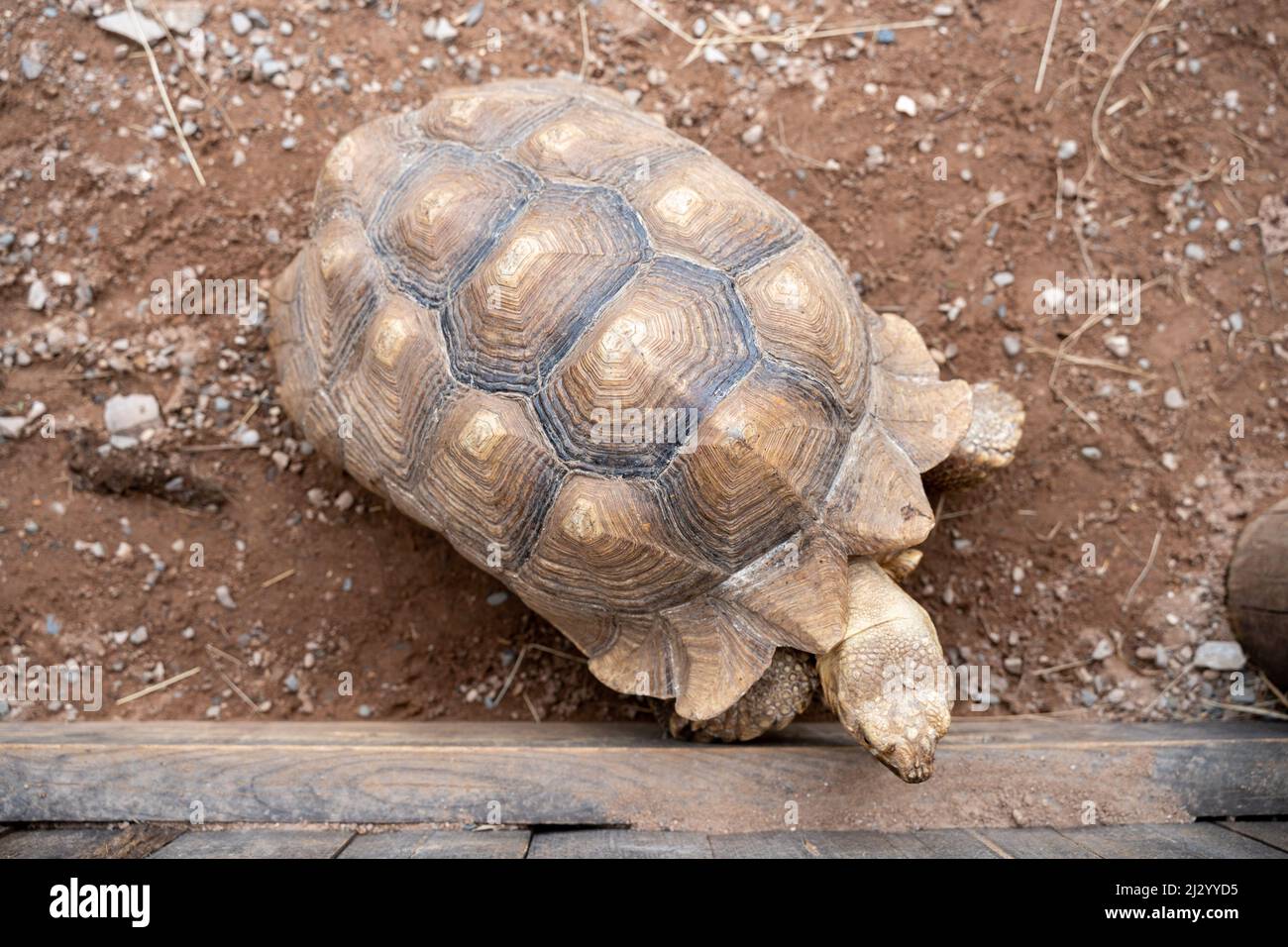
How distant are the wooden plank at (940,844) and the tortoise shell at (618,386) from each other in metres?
0.51

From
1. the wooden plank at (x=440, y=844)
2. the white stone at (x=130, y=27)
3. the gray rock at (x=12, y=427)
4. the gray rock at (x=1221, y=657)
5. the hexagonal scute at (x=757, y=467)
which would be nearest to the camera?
the wooden plank at (x=440, y=844)

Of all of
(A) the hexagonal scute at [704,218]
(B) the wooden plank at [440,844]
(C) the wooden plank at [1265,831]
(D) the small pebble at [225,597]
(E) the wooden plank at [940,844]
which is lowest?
(D) the small pebble at [225,597]

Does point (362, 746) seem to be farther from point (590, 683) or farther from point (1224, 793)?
point (1224, 793)

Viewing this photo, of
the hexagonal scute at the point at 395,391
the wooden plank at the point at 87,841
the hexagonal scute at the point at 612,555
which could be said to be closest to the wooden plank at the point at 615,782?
the wooden plank at the point at 87,841

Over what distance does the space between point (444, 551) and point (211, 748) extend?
1.06m

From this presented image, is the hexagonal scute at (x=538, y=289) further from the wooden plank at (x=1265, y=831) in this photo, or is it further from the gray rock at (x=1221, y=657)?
the gray rock at (x=1221, y=657)

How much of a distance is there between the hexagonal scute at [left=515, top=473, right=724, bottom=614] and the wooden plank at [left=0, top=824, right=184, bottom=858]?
43.2 inches

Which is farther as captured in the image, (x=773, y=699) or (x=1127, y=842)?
(x=773, y=699)

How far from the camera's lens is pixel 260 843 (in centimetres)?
221

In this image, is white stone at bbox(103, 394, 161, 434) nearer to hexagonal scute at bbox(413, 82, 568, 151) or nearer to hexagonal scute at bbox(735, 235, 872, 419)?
hexagonal scute at bbox(413, 82, 568, 151)

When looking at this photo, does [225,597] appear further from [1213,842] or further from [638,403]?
[1213,842]

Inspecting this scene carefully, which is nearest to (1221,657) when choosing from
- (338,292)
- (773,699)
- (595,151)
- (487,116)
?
(773,699)

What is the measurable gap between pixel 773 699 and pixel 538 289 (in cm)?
131

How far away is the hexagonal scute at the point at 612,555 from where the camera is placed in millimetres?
2299
